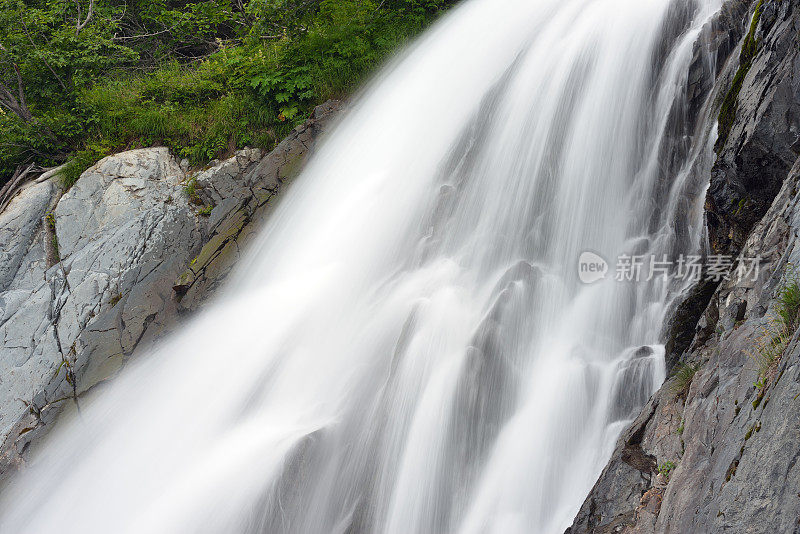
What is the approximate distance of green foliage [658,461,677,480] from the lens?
132 inches

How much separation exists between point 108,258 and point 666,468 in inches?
300

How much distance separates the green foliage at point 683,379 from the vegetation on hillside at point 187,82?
7.75 meters

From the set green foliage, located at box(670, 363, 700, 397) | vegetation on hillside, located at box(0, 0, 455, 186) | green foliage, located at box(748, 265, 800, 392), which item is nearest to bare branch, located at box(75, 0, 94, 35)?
vegetation on hillside, located at box(0, 0, 455, 186)

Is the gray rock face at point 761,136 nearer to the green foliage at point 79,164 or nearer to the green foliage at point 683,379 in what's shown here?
the green foliage at point 683,379

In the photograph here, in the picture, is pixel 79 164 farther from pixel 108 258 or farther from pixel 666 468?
pixel 666 468

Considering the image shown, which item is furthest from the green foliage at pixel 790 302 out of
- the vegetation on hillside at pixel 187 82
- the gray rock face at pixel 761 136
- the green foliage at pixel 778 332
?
the vegetation on hillside at pixel 187 82

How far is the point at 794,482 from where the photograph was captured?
2182mm

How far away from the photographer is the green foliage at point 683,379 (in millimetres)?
3666

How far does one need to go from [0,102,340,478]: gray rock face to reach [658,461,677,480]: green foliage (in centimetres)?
624

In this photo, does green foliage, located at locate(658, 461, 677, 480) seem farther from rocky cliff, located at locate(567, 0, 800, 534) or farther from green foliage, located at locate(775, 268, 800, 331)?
green foliage, located at locate(775, 268, 800, 331)

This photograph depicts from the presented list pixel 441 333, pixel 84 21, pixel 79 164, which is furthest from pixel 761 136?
pixel 84 21

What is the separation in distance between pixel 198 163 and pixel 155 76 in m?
3.30

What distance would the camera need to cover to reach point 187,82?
1101 centimetres

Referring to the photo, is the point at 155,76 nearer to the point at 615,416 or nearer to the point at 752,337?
the point at 615,416
